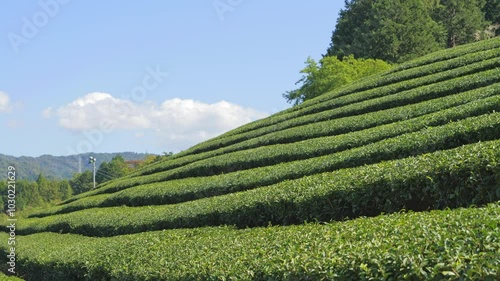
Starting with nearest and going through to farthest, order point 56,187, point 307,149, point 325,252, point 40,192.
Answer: point 325,252 < point 307,149 < point 40,192 < point 56,187

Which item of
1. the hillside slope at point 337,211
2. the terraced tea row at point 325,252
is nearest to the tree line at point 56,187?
Result: the hillside slope at point 337,211

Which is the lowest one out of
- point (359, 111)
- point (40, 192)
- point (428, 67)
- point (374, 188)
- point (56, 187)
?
point (374, 188)

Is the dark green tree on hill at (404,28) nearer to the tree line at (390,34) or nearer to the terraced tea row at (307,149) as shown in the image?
the tree line at (390,34)

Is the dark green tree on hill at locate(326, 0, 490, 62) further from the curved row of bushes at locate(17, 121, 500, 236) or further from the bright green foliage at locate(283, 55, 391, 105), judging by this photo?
the curved row of bushes at locate(17, 121, 500, 236)

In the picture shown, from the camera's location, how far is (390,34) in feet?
206

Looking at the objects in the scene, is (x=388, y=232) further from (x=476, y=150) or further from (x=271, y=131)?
(x=271, y=131)

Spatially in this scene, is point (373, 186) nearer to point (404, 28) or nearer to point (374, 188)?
point (374, 188)

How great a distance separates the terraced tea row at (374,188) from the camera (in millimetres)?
9703

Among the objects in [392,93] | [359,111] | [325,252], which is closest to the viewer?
[325,252]

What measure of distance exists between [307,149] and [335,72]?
35.9 meters

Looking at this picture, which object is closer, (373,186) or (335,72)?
(373,186)

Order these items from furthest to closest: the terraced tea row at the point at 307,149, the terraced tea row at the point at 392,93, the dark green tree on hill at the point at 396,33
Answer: the dark green tree on hill at the point at 396,33
the terraced tea row at the point at 392,93
the terraced tea row at the point at 307,149

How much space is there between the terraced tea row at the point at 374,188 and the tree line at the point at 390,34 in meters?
38.3

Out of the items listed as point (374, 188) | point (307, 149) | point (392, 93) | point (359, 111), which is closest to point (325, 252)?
point (374, 188)
